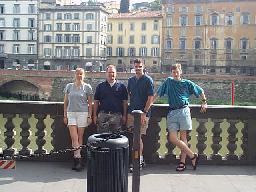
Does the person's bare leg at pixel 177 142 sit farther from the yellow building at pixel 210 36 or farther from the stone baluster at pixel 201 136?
the yellow building at pixel 210 36

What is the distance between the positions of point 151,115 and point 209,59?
62.7 m

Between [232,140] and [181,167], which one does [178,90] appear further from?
[232,140]

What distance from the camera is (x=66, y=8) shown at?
230 feet

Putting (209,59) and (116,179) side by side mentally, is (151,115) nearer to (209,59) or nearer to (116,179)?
(116,179)

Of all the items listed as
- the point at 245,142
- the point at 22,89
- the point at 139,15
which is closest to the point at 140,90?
the point at 245,142

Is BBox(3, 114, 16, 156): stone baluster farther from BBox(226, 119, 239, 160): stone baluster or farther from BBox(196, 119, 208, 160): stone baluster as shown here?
BBox(226, 119, 239, 160): stone baluster

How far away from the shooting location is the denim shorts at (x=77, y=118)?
645 centimetres

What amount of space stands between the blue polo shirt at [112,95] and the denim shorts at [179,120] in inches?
28.6

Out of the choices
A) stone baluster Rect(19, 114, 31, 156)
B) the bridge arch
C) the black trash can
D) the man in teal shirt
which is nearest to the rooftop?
the bridge arch

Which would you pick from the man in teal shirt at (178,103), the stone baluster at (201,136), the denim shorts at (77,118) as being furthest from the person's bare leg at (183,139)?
the denim shorts at (77,118)

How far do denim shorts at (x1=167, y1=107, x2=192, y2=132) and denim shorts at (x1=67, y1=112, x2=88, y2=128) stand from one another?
122cm

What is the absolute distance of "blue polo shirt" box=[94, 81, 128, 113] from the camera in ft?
20.8

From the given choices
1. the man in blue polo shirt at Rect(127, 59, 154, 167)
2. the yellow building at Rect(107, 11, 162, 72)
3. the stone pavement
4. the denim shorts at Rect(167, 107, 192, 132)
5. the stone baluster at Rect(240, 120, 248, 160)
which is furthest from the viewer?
the yellow building at Rect(107, 11, 162, 72)

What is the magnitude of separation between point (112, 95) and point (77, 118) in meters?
0.62
